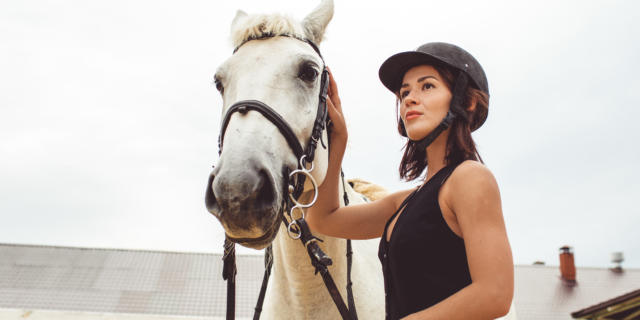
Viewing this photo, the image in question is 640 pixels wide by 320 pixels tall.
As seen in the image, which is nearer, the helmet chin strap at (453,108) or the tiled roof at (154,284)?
the helmet chin strap at (453,108)

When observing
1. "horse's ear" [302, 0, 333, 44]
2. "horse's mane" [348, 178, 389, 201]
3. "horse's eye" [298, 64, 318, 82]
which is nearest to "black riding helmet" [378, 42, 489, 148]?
"horse's eye" [298, 64, 318, 82]

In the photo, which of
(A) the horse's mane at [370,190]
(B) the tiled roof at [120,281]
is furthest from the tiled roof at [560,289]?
(A) the horse's mane at [370,190]

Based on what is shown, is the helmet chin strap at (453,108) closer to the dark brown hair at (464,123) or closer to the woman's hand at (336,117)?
the dark brown hair at (464,123)

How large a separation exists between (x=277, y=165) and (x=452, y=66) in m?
0.75

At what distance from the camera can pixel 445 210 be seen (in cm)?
146

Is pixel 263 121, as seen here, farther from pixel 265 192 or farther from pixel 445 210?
pixel 445 210

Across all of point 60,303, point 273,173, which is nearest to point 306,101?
point 273,173

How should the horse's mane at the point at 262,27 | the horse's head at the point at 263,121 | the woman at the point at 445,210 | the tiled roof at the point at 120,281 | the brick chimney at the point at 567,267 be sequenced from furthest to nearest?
the brick chimney at the point at 567,267
the tiled roof at the point at 120,281
the horse's mane at the point at 262,27
the horse's head at the point at 263,121
the woman at the point at 445,210

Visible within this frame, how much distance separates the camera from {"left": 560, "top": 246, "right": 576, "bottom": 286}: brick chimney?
19.2 metres

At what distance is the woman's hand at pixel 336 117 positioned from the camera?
2.37 metres

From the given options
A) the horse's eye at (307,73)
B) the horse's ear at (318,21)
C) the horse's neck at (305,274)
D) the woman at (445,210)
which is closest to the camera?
the woman at (445,210)

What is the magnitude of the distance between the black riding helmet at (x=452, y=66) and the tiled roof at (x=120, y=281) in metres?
14.6

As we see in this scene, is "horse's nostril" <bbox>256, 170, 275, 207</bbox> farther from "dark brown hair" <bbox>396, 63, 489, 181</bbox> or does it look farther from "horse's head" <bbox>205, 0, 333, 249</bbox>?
"dark brown hair" <bbox>396, 63, 489, 181</bbox>

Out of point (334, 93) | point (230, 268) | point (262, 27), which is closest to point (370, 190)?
point (334, 93)
